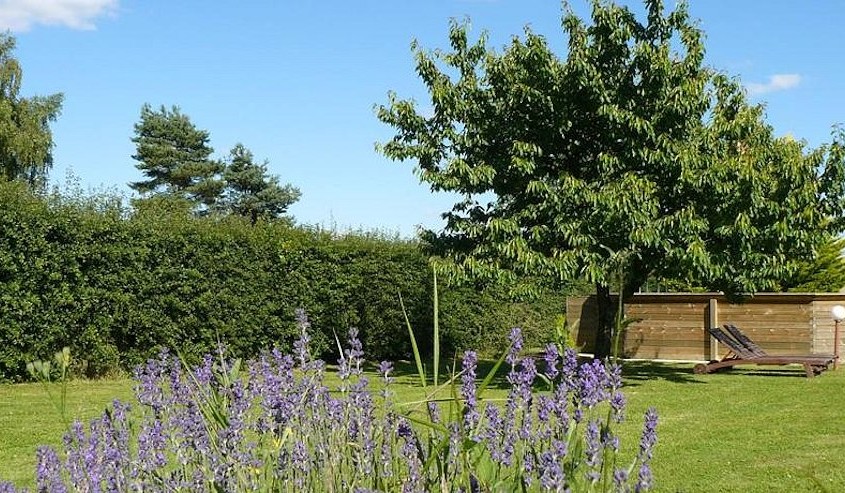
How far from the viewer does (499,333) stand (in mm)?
19703

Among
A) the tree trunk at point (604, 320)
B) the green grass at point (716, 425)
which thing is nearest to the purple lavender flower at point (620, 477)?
the green grass at point (716, 425)

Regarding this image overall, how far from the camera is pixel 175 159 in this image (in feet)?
142

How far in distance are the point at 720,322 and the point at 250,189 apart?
30886 mm

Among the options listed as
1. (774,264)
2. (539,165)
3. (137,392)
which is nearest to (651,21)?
(539,165)

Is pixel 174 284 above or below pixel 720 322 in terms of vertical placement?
above

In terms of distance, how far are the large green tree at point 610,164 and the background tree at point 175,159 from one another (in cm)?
3218

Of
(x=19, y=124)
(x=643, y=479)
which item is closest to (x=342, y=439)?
(x=643, y=479)

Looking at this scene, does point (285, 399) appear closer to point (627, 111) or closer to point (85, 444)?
point (85, 444)

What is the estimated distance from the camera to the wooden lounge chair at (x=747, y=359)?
45.9ft

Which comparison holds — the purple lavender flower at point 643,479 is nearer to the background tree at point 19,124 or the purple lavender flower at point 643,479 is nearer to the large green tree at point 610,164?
the large green tree at point 610,164

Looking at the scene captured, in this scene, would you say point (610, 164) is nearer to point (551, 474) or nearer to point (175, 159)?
point (551, 474)

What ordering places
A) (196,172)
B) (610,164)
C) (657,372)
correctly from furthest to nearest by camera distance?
1. (196,172)
2. (657,372)
3. (610,164)

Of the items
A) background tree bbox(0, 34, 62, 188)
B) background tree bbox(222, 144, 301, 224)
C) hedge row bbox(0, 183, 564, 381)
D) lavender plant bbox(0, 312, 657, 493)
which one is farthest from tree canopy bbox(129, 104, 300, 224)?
lavender plant bbox(0, 312, 657, 493)

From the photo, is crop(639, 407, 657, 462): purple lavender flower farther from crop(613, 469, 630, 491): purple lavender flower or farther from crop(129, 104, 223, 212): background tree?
crop(129, 104, 223, 212): background tree
